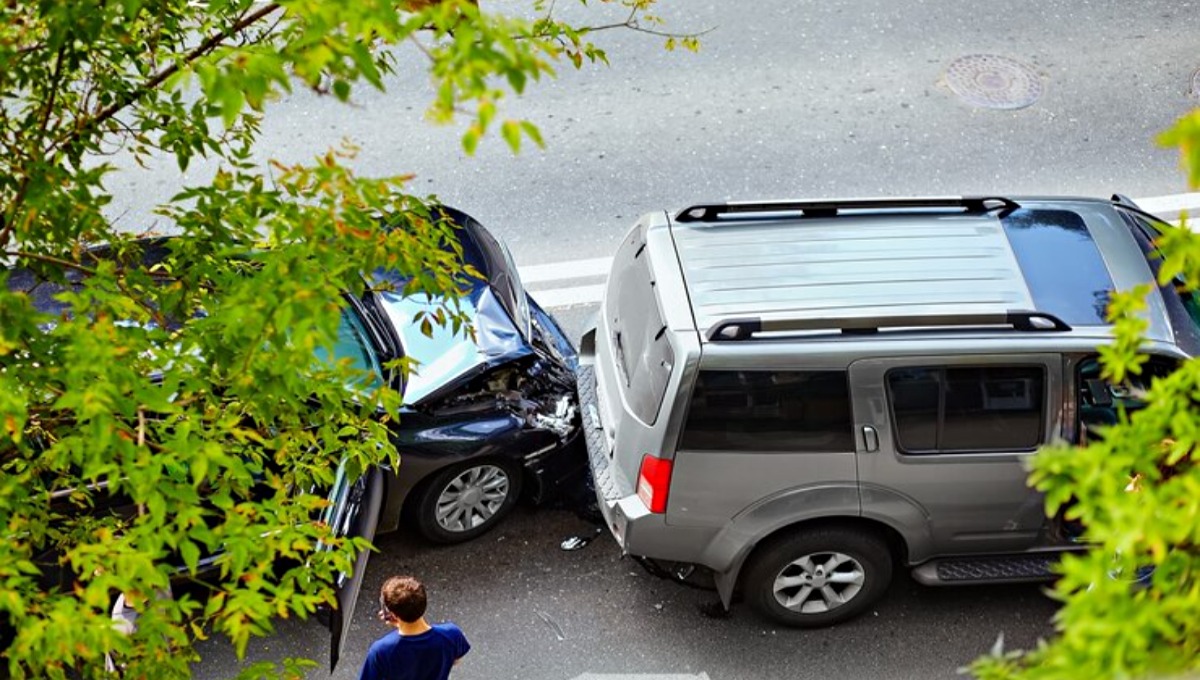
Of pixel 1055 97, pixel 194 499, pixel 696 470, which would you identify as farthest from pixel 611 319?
pixel 1055 97

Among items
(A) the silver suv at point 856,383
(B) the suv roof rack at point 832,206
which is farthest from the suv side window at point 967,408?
(B) the suv roof rack at point 832,206

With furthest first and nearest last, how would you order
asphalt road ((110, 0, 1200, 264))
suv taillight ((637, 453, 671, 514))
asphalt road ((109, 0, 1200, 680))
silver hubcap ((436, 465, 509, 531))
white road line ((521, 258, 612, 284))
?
1. asphalt road ((110, 0, 1200, 264))
2. white road line ((521, 258, 612, 284))
3. asphalt road ((109, 0, 1200, 680))
4. silver hubcap ((436, 465, 509, 531))
5. suv taillight ((637, 453, 671, 514))

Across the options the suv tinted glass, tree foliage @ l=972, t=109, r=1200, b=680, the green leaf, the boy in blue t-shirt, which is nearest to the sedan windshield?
the boy in blue t-shirt

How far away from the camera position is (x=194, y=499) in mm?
4113

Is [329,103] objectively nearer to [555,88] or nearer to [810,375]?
[555,88]

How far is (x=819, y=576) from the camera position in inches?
272

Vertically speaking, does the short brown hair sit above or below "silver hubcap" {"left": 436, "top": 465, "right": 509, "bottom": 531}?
above

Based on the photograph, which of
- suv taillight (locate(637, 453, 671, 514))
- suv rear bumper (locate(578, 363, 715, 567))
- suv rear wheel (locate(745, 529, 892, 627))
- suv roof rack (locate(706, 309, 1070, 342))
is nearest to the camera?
suv roof rack (locate(706, 309, 1070, 342))

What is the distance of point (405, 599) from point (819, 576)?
7.91ft

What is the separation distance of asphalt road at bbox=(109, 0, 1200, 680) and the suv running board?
51 centimetres

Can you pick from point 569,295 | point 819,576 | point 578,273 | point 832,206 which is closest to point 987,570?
point 819,576

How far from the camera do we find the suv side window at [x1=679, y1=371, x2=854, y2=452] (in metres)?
6.23

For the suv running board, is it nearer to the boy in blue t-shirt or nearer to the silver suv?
the silver suv

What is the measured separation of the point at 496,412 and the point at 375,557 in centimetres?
115
